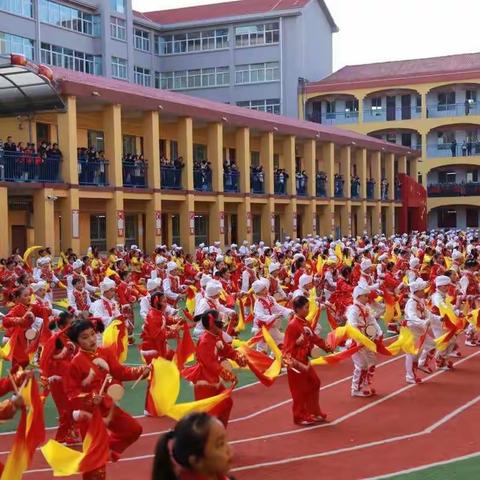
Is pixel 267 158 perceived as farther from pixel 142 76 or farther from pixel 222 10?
pixel 222 10

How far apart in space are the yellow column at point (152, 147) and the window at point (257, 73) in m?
28.1

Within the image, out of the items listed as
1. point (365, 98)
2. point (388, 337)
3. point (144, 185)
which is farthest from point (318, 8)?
point (388, 337)

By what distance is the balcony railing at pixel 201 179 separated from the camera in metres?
32.5

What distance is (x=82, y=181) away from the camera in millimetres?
26891

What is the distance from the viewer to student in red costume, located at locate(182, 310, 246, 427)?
8.06 metres

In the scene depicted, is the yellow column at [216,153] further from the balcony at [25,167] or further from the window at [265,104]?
the window at [265,104]

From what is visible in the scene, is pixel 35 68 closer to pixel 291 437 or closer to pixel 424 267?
pixel 424 267

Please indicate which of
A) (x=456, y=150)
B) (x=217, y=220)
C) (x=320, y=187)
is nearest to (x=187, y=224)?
(x=217, y=220)

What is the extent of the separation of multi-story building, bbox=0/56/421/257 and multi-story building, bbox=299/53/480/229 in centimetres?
1028

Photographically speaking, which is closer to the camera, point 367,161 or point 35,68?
point 35,68

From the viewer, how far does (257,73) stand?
56594mm

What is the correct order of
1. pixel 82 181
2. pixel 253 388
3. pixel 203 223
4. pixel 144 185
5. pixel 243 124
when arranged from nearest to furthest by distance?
pixel 253 388 < pixel 82 181 < pixel 144 185 < pixel 243 124 < pixel 203 223

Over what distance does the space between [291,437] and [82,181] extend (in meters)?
19.5

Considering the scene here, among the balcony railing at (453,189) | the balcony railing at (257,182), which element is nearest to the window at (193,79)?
the balcony railing at (453,189)
